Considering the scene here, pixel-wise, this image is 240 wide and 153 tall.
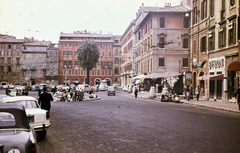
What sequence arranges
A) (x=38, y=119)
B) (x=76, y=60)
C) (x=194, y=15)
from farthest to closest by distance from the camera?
(x=76, y=60), (x=194, y=15), (x=38, y=119)

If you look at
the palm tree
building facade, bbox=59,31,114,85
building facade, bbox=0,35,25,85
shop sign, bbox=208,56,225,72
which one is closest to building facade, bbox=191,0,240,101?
shop sign, bbox=208,56,225,72

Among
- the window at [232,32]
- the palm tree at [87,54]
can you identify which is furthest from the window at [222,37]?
the palm tree at [87,54]

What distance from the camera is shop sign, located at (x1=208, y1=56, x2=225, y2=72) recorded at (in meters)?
28.5

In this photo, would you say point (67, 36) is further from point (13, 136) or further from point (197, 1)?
point (13, 136)

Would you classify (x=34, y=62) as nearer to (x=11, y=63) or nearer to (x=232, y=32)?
(x=11, y=63)

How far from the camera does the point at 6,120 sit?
5.31 m

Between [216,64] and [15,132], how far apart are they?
28124 mm

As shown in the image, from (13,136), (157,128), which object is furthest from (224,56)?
(13,136)

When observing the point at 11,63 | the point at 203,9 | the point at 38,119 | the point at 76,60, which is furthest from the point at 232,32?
the point at 11,63

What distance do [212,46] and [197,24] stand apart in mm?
5651

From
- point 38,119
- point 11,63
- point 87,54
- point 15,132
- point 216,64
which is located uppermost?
point 87,54

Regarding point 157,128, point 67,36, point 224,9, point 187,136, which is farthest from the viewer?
point 67,36

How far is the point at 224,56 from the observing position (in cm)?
2795

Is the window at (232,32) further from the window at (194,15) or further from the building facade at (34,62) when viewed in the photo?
the building facade at (34,62)
